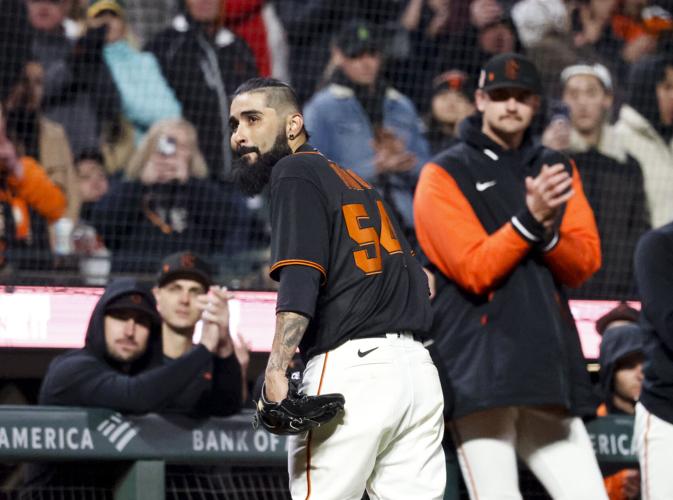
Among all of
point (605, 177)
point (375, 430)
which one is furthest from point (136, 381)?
point (605, 177)

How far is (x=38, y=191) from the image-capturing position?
6531 millimetres

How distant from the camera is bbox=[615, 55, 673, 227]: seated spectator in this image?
7449 mm

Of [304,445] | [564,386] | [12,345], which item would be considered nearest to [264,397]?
[304,445]

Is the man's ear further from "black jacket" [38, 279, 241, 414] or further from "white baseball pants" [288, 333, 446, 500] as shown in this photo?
"black jacket" [38, 279, 241, 414]

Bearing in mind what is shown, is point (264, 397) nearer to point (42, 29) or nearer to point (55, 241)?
point (55, 241)

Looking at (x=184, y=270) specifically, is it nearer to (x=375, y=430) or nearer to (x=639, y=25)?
(x=375, y=430)

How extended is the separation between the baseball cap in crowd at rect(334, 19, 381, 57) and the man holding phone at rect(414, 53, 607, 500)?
299 cm

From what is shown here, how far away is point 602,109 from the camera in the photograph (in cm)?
766

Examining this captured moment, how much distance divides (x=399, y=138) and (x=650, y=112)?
6.10 feet

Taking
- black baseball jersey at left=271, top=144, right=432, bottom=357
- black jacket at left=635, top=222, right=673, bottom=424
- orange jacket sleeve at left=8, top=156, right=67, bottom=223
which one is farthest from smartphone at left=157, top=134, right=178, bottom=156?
black baseball jersey at left=271, top=144, right=432, bottom=357

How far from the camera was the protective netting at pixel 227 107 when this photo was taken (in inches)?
257

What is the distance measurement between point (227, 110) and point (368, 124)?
0.82 meters

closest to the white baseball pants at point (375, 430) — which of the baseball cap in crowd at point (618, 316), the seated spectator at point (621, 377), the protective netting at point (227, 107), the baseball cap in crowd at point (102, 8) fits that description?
the seated spectator at point (621, 377)

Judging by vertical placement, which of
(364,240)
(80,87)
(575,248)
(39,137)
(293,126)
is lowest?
(575,248)
